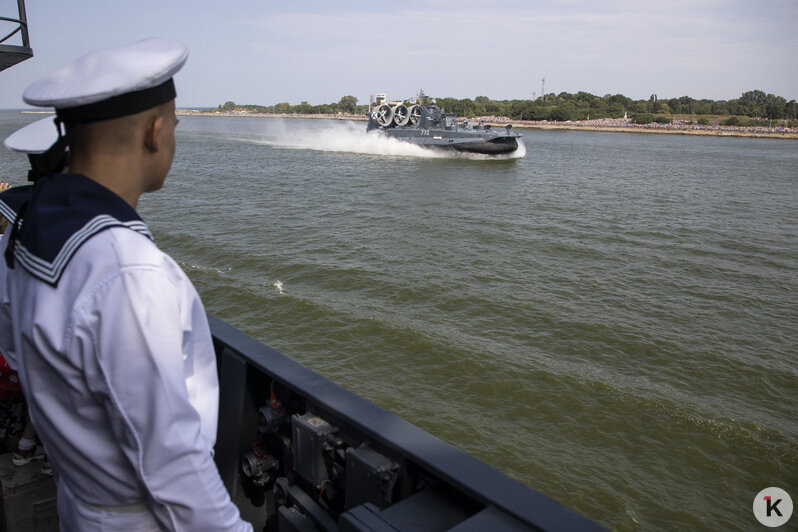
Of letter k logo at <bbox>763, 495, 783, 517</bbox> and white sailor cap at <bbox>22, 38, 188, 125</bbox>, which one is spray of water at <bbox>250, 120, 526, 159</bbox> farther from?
white sailor cap at <bbox>22, 38, 188, 125</bbox>

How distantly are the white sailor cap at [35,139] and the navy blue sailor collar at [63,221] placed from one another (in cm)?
114

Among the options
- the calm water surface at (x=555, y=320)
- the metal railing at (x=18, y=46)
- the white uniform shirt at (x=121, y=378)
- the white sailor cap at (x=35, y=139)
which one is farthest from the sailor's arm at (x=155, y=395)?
the calm water surface at (x=555, y=320)

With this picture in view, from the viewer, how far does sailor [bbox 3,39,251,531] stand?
900mm

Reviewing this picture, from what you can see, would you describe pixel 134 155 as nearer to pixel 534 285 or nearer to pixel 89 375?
pixel 89 375

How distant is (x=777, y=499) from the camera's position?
5.78m

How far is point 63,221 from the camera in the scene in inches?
36.9

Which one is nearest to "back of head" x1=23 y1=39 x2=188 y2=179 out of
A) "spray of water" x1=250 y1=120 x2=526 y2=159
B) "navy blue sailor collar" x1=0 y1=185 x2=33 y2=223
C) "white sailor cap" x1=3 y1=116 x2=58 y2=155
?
"navy blue sailor collar" x1=0 y1=185 x2=33 y2=223

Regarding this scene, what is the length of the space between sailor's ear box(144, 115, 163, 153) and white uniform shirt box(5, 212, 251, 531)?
22cm

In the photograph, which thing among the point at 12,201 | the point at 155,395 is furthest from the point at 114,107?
the point at 12,201

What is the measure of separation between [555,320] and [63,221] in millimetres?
8863

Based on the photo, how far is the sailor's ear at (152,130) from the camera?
106cm

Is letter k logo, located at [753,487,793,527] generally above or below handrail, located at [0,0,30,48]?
below

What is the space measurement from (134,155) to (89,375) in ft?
1.33

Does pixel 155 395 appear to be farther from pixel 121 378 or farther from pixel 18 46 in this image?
pixel 18 46
